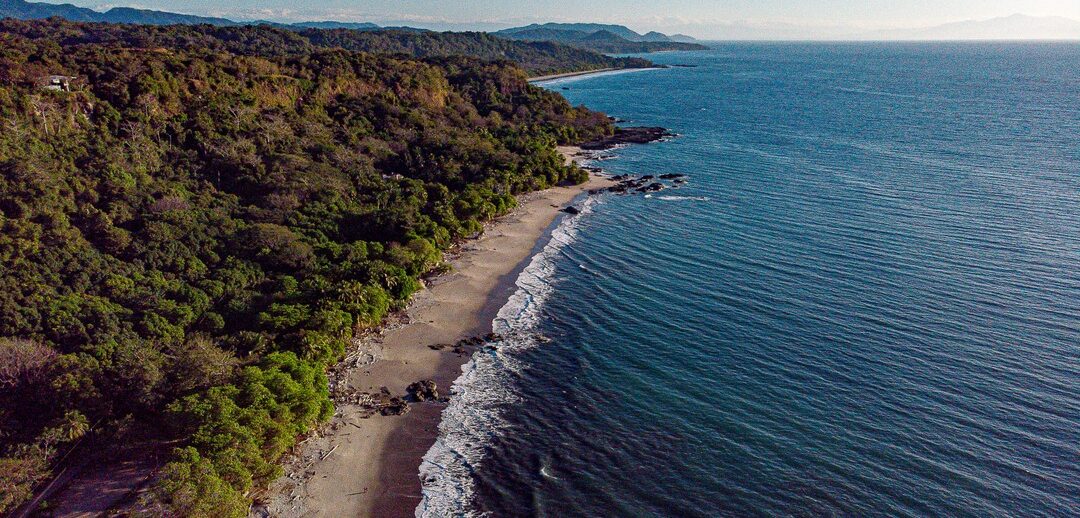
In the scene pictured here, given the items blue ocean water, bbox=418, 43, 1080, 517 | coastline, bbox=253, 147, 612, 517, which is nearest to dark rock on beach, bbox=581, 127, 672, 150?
blue ocean water, bbox=418, 43, 1080, 517

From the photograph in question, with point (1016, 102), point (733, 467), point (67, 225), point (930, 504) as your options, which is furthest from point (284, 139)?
point (1016, 102)

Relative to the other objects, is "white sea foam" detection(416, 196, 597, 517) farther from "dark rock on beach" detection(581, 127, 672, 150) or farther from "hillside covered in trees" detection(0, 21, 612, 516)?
"dark rock on beach" detection(581, 127, 672, 150)

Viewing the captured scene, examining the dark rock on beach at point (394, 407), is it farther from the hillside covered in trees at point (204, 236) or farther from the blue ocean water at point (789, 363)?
the hillside covered in trees at point (204, 236)

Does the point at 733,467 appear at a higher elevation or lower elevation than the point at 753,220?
lower

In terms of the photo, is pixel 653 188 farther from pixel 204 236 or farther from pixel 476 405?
pixel 204 236

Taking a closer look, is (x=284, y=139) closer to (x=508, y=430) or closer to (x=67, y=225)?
(x=67, y=225)

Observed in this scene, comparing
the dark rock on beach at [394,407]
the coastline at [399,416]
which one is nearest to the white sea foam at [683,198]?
the coastline at [399,416]
